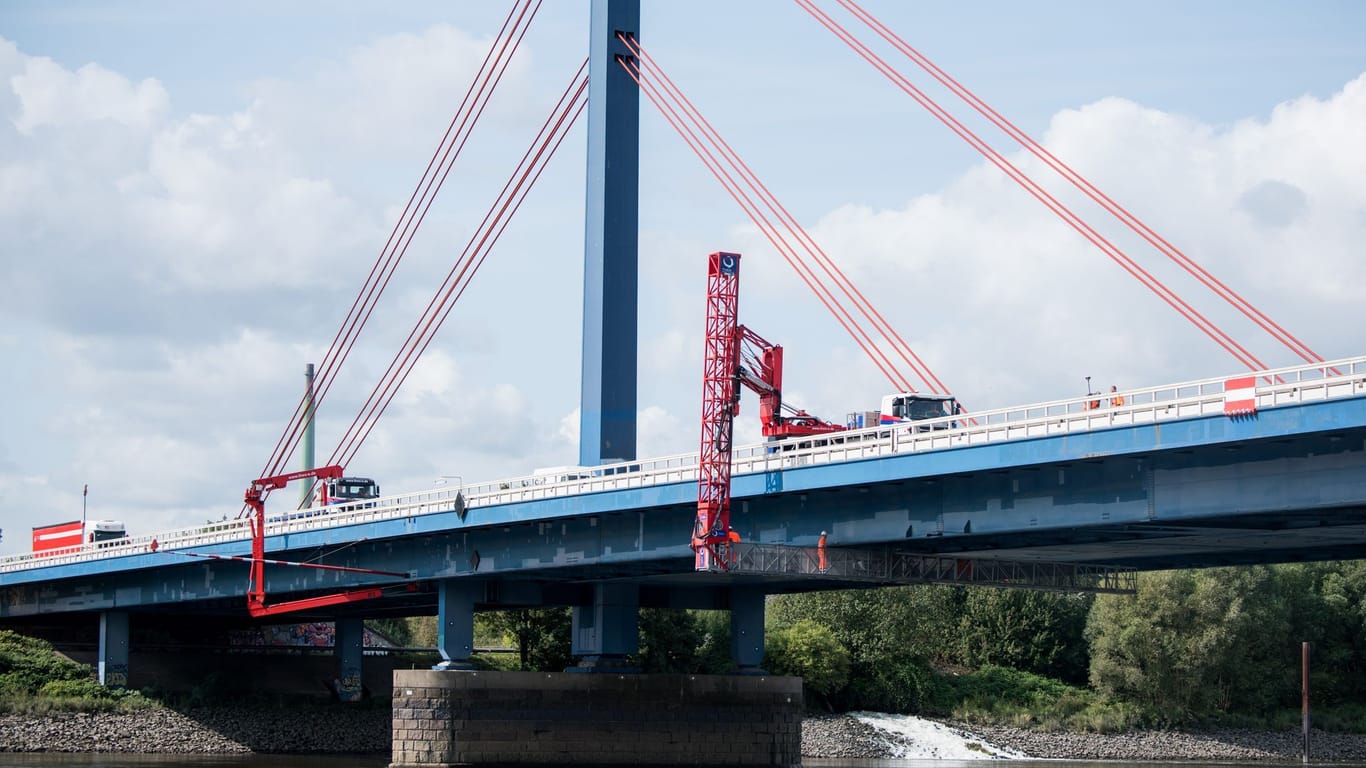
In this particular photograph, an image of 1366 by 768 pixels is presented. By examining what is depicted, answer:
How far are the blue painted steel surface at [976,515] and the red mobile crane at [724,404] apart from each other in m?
1.15

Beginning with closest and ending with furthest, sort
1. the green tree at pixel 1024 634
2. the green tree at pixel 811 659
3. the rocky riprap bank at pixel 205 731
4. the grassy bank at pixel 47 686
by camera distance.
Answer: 1. the rocky riprap bank at pixel 205 731
2. the grassy bank at pixel 47 686
3. the green tree at pixel 811 659
4. the green tree at pixel 1024 634

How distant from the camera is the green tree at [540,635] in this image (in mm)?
108812

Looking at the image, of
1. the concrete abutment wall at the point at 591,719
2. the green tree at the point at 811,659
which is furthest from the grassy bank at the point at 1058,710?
the concrete abutment wall at the point at 591,719

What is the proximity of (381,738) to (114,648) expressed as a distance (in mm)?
16730

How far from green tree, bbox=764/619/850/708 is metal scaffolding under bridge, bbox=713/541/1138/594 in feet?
125

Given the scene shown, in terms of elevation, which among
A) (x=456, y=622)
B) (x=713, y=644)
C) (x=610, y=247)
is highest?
(x=610, y=247)

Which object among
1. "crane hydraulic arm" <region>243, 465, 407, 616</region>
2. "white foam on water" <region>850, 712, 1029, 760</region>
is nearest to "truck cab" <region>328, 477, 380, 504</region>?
"crane hydraulic arm" <region>243, 465, 407, 616</region>

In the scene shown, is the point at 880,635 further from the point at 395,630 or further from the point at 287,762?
the point at 395,630

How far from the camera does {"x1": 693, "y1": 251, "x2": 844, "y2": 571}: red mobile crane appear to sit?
204ft

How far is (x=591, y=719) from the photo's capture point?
245 feet

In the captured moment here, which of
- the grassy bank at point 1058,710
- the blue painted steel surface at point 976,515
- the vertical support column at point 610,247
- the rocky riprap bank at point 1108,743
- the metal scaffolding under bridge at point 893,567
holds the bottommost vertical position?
the rocky riprap bank at point 1108,743

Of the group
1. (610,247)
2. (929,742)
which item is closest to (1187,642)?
(929,742)

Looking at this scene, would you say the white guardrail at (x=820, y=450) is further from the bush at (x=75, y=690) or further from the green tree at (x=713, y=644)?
the green tree at (x=713, y=644)

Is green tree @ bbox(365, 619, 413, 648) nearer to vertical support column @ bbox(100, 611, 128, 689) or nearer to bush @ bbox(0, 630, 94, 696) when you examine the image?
bush @ bbox(0, 630, 94, 696)
